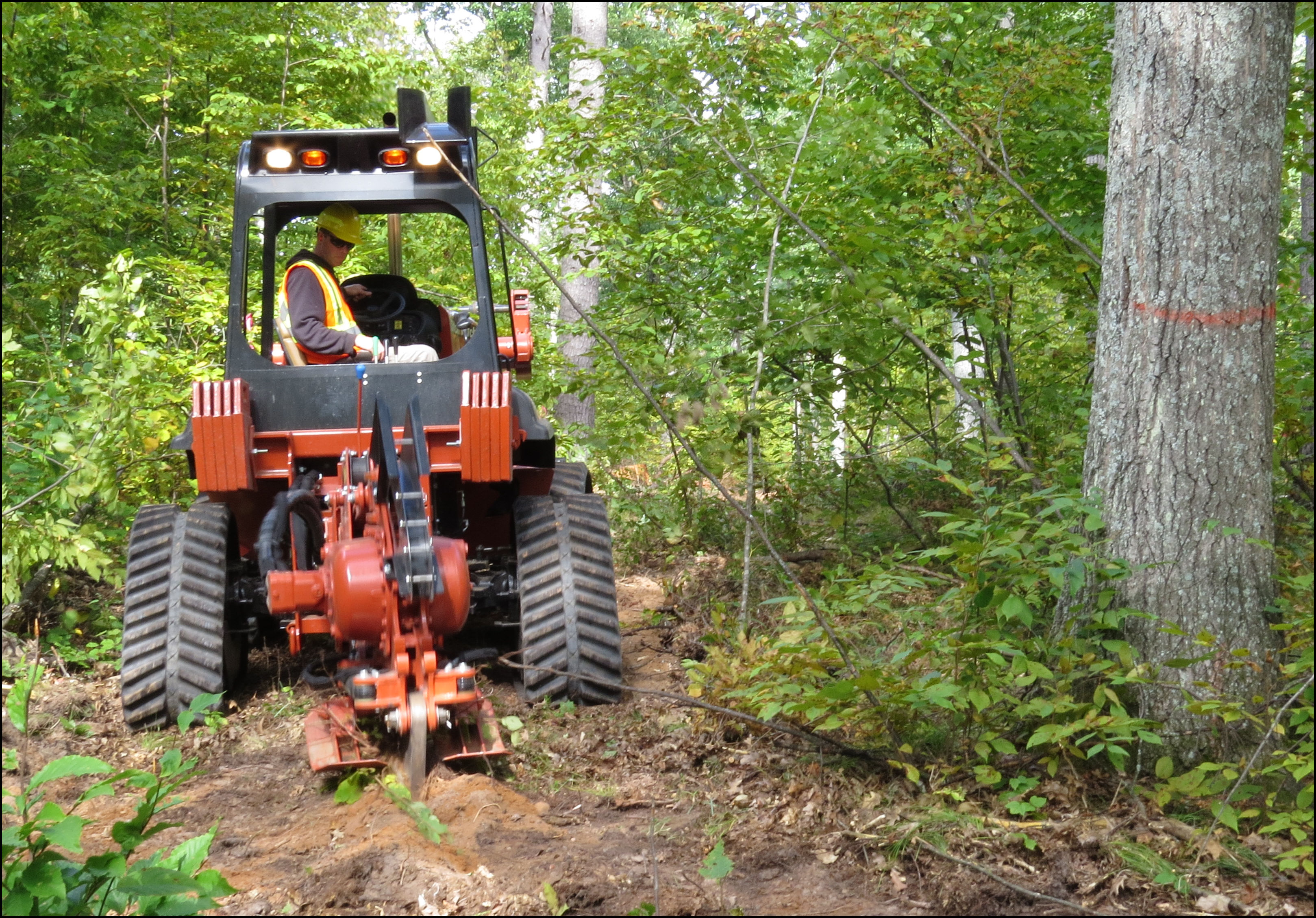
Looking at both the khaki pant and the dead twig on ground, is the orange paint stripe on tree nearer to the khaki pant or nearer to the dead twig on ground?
the dead twig on ground

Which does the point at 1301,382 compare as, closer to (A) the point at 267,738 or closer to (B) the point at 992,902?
(B) the point at 992,902

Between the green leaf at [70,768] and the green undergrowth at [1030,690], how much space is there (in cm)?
209

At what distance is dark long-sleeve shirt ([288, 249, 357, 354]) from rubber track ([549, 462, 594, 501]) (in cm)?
124

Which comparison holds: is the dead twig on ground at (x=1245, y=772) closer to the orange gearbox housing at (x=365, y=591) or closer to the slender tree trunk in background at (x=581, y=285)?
the orange gearbox housing at (x=365, y=591)

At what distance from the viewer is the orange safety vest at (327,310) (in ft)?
17.3

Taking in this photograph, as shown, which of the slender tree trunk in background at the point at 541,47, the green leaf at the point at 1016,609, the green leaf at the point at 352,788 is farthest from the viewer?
the slender tree trunk in background at the point at 541,47

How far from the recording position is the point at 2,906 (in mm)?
2521

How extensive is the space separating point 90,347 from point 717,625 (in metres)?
3.88

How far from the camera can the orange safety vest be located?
5281 millimetres

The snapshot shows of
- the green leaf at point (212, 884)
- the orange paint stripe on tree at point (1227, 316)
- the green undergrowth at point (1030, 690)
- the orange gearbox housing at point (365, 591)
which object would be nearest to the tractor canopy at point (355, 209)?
the orange gearbox housing at point (365, 591)

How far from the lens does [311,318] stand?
207 inches

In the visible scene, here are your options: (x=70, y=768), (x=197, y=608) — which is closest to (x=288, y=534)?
(x=197, y=608)

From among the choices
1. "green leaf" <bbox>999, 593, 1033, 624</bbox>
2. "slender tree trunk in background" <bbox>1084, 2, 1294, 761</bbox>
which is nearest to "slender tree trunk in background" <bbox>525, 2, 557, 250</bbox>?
"slender tree trunk in background" <bbox>1084, 2, 1294, 761</bbox>

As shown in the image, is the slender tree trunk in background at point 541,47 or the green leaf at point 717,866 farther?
the slender tree trunk in background at point 541,47
